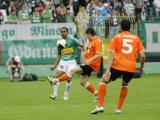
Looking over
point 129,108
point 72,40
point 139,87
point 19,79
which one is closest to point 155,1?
point 19,79

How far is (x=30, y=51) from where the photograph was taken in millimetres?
34531

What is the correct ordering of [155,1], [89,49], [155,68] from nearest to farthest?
[89,49]
[155,68]
[155,1]

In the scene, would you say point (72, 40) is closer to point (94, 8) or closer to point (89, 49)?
point (89, 49)

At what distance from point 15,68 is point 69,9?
5.98m

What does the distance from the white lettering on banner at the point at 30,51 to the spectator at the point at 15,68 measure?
140 cm

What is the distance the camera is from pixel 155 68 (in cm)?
3559

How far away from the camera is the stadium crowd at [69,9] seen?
116ft

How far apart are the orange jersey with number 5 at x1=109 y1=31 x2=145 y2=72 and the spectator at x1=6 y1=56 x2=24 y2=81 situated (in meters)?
16.7

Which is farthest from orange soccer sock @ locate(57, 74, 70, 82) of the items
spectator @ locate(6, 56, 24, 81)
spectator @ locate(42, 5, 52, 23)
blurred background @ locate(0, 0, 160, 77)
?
spectator @ locate(42, 5, 52, 23)

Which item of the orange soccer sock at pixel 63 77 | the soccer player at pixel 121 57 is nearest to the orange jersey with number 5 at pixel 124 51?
the soccer player at pixel 121 57

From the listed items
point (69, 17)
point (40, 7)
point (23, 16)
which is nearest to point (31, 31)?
point (23, 16)

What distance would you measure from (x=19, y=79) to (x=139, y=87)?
785cm

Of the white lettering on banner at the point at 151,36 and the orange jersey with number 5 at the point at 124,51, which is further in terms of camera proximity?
the white lettering on banner at the point at 151,36

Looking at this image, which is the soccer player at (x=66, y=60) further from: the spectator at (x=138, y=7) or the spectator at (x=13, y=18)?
the spectator at (x=138, y=7)
